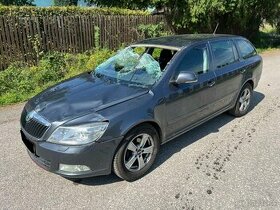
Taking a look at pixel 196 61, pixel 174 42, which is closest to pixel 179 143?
pixel 196 61

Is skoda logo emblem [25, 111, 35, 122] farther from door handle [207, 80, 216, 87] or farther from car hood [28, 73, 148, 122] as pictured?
door handle [207, 80, 216, 87]

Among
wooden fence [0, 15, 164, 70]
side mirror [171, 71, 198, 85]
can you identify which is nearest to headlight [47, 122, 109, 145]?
side mirror [171, 71, 198, 85]

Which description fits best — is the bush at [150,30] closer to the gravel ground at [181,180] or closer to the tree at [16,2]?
the gravel ground at [181,180]

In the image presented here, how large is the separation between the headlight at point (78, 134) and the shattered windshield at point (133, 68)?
3.42ft

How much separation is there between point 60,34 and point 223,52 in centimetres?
630

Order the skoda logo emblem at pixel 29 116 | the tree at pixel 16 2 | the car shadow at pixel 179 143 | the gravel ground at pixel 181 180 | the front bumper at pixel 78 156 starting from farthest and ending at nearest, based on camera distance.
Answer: the tree at pixel 16 2, the car shadow at pixel 179 143, the skoda logo emblem at pixel 29 116, the gravel ground at pixel 181 180, the front bumper at pixel 78 156

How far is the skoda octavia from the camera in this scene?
3234 mm

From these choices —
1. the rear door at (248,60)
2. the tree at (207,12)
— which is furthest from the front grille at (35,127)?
the tree at (207,12)

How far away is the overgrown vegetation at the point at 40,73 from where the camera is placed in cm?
725

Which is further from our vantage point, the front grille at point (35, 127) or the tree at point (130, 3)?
the tree at point (130, 3)

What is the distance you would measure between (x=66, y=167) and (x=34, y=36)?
6.83 m

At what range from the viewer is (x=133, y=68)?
432 centimetres

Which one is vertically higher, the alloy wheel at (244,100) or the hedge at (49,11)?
the hedge at (49,11)

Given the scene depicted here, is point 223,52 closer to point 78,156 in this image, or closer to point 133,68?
point 133,68
